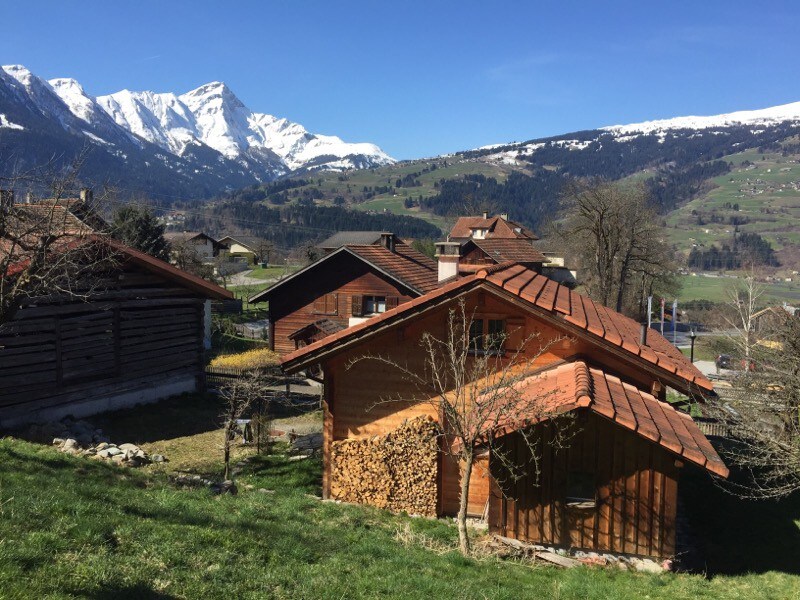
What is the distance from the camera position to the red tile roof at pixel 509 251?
1837 inches

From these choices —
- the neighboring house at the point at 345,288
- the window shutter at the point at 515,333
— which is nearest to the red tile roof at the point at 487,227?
the neighboring house at the point at 345,288

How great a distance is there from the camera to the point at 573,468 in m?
10.2

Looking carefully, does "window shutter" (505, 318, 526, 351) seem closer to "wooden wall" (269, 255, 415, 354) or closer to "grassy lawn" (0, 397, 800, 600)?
"grassy lawn" (0, 397, 800, 600)

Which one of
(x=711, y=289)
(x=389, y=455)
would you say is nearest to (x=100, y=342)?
(x=389, y=455)

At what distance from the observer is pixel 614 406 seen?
384 inches

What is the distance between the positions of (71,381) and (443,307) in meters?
12.5

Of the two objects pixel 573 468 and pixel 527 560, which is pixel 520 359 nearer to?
pixel 573 468

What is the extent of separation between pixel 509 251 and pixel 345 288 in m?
19.5

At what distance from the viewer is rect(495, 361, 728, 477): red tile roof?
938 cm

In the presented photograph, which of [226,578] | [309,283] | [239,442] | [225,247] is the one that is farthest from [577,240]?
[225,247]

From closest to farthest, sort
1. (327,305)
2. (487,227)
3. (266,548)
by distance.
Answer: (266,548) < (327,305) < (487,227)

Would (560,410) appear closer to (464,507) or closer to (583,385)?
(583,385)

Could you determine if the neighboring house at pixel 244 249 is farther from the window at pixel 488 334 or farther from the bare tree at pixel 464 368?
the window at pixel 488 334

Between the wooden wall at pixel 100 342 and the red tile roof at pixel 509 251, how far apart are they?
94.9ft
